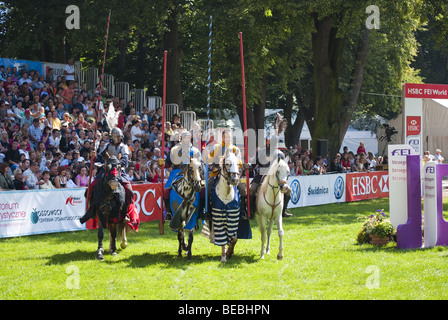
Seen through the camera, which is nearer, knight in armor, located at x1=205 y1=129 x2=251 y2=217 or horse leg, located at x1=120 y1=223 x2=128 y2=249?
knight in armor, located at x1=205 y1=129 x2=251 y2=217

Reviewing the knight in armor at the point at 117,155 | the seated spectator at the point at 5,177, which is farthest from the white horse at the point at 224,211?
the seated spectator at the point at 5,177

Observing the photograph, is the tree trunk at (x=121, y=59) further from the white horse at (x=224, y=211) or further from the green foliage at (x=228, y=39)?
the white horse at (x=224, y=211)

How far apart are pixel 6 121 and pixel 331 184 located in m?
12.4

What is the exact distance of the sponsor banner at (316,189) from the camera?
21938mm

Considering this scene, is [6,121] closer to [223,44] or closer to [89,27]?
[89,27]

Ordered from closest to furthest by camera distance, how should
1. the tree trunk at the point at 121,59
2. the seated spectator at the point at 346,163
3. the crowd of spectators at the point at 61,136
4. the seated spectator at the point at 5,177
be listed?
the seated spectator at the point at 5,177 < the crowd of spectators at the point at 61,136 < the seated spectator at the point at 346,163 < the tree trunk at the point at 121,59

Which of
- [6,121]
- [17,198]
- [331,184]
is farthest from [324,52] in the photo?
[17,198]

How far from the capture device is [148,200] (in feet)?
59.7

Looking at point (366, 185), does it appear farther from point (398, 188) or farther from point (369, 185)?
point (398, 188)

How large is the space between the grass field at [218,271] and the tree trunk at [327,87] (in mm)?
13028

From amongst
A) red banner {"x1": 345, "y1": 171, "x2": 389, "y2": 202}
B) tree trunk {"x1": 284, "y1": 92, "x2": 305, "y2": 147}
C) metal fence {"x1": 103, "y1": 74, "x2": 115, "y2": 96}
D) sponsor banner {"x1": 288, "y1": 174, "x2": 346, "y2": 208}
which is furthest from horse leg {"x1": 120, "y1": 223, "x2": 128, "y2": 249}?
tree trunk {"x1": 284, "y1": 92, "x2": 305, "y2": 147}

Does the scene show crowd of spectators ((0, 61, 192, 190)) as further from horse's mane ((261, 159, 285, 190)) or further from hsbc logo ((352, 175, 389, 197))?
hsbc logo ((352, 175, 389, 197))

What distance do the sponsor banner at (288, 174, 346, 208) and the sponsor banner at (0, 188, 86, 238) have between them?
8228mm

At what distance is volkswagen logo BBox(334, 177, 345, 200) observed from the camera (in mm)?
23984
